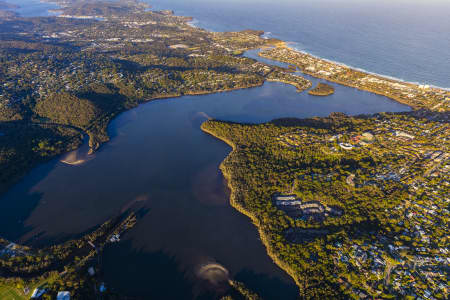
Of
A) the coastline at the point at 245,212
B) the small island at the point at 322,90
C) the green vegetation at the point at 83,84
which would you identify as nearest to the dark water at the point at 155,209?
the coastline at the point at 245,212

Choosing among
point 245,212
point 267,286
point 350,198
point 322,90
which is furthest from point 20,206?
point 322,90

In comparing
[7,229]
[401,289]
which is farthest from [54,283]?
[401,289]

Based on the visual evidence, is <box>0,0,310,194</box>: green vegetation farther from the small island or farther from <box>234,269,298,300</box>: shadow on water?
<box>234,269,298,300</box>: shadow on water

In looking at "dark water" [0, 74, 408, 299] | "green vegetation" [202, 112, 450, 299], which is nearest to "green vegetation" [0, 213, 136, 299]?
"dark water" [0, 74, 408, 299]

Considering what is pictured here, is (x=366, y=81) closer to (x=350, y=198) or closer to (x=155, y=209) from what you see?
(x=350, y=198)

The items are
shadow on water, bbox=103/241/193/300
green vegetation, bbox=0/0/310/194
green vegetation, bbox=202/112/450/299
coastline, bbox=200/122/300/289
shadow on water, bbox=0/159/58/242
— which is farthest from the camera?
green vegetation, bbox=0/0/310/194

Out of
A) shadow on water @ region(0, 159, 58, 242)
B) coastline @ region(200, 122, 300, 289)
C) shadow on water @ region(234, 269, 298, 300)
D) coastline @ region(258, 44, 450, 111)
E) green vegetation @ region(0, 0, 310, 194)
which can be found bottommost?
shadow on water @ region(0, 159, 58, 242)
